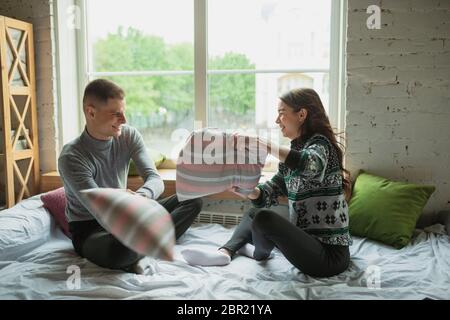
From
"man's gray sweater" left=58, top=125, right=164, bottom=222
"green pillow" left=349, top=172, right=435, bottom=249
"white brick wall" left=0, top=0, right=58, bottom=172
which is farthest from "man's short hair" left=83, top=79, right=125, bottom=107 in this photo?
"green pillow" left=349, top=172, right=435, bottom=249

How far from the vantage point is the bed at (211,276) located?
1.42 meters

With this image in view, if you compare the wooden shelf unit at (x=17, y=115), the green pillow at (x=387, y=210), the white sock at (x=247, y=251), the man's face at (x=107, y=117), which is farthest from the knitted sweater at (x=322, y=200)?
the wooden shelf unit at (x=17, y=115)

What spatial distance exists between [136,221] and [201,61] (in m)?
1.62

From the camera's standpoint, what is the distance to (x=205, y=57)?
2574 millimetres

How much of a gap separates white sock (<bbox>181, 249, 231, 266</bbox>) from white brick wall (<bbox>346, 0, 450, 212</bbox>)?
1060 millimetres

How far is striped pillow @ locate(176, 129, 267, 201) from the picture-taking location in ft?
4.97

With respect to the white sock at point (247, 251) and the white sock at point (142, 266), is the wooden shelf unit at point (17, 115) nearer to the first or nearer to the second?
the white sock at point (142, 266)

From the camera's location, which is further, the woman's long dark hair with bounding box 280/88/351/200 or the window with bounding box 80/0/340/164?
the window with bounding box 80/0/340/164

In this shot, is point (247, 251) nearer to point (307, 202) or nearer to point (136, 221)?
point (307, 202)

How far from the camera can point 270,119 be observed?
261cm

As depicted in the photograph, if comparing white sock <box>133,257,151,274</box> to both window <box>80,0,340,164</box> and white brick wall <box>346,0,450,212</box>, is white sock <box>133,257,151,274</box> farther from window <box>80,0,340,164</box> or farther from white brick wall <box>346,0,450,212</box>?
white brick wall <box>346,0,450,212</box>

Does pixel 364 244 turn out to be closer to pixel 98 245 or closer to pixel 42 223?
pixel 98 245

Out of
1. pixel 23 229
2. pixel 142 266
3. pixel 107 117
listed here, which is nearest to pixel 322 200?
pixel 142 266

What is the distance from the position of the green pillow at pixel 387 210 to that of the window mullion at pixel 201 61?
109 cm
